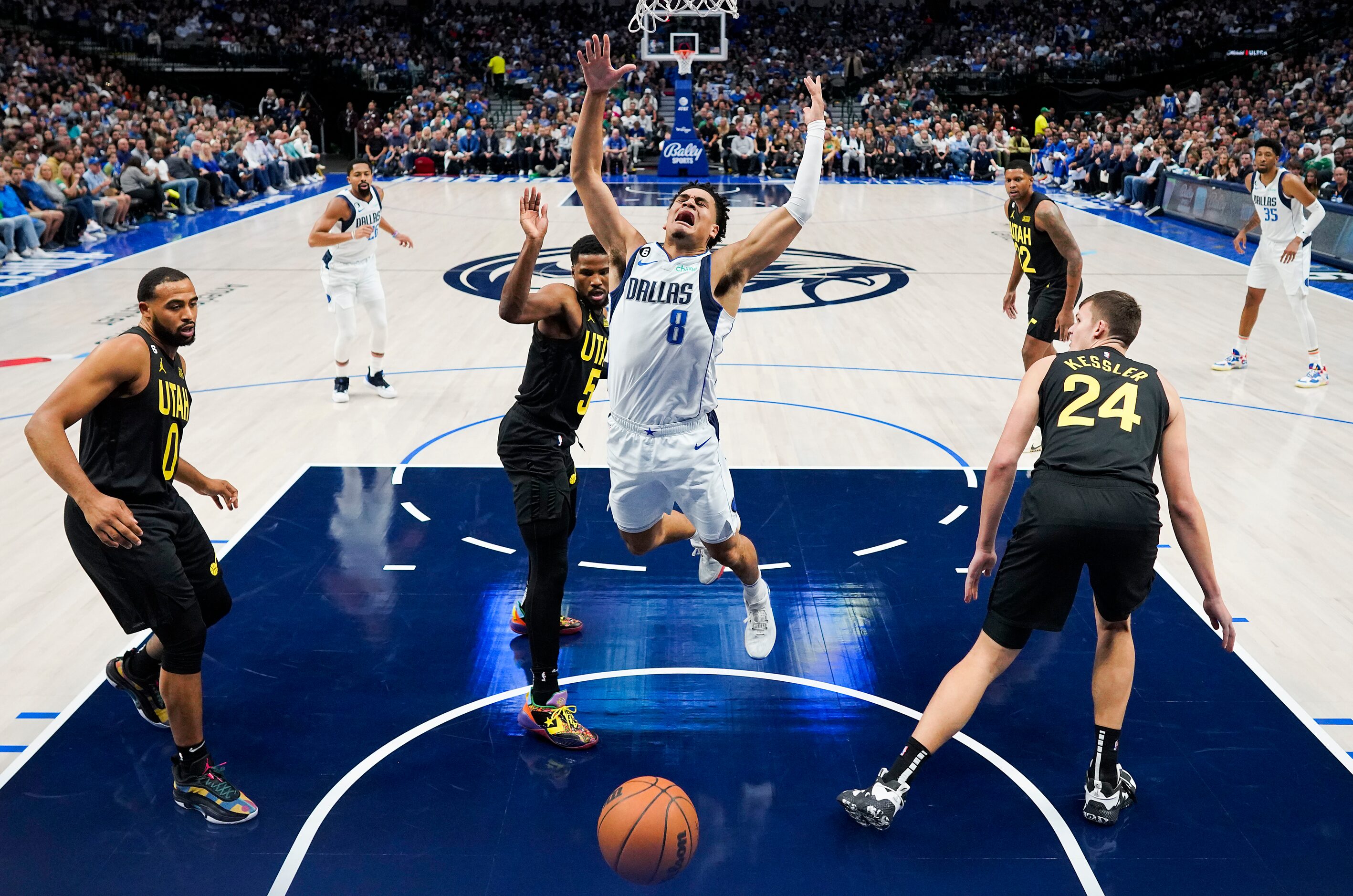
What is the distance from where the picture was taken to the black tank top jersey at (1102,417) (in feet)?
12.1

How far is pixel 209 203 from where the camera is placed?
1991 centimetres

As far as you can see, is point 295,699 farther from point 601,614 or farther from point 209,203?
point 209,203

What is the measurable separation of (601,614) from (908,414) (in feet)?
13.1

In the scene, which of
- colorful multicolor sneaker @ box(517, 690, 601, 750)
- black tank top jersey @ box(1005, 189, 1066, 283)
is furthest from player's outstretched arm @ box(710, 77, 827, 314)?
black tank top jersey @ box(1005, 189, 1066, 283)

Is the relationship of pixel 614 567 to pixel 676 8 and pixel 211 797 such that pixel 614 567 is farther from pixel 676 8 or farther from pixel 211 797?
pixel 676 8

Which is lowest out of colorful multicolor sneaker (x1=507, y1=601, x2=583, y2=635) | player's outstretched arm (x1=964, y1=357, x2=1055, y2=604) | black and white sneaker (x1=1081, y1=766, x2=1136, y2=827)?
colorful multicolor sneaker (x1=507, y1=601, x2=583, y2=635)

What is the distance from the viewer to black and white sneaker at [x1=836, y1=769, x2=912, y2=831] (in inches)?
146

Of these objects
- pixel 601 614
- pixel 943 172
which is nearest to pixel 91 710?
pixel 601 614

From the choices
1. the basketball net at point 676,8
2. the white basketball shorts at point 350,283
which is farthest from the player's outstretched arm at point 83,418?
the basketball net at point 676,8

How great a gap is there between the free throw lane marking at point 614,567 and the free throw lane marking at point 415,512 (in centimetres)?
107

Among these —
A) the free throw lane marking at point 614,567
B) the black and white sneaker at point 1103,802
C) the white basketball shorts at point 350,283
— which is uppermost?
the white basketball shorts at point 350,283

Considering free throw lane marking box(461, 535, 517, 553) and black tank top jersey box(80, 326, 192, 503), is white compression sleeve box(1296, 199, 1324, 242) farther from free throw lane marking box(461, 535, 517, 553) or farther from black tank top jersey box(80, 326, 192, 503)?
black tank top jersey box(80, 326, 192, 503)

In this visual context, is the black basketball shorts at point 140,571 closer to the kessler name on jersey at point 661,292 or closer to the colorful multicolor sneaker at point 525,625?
the colorful multicolor sneaker at point 525,625

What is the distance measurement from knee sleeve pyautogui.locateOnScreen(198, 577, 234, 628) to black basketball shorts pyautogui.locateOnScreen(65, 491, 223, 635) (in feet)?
0.41
